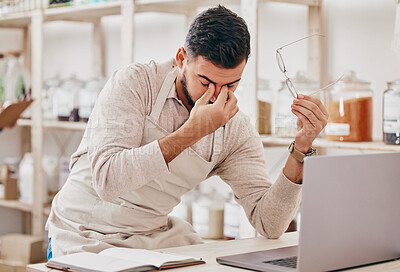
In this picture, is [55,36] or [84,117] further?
[55,36]

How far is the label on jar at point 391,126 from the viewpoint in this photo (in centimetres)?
186

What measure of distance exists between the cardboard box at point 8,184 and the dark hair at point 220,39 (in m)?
2.02

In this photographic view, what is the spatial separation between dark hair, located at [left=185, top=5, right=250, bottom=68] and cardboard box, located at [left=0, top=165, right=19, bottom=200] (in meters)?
2.02

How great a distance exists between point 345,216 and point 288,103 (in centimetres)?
111

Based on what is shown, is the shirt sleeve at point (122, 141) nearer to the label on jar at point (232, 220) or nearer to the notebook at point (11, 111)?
the label on jar at point (232, 220)

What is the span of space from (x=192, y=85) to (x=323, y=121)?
32 centimetres

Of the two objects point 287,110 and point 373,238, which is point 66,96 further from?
point 373,238

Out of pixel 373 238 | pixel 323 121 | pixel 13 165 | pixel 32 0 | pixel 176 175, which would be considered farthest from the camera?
pixel 13 165

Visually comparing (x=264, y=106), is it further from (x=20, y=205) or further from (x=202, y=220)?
(x=20, y=205)

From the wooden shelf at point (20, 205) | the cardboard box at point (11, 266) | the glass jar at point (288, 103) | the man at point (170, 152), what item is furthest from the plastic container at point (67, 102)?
the man at point (170, 152)

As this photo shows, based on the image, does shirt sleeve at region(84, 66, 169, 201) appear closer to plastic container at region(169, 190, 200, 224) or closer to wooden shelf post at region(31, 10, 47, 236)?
plastic container at region(169, 190, 200, 224)

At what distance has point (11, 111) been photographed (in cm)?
304

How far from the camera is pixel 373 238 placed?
1.24 metres

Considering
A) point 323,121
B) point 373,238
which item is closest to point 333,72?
point 323,121
